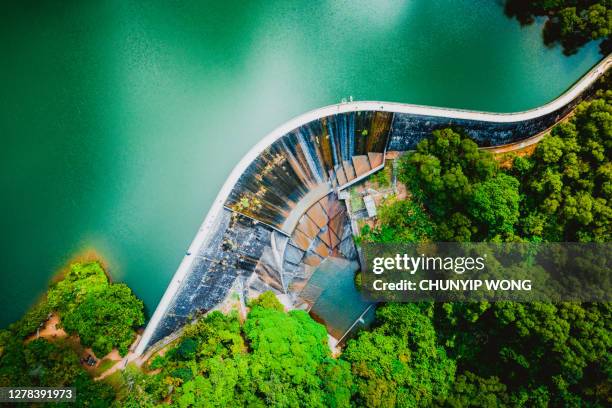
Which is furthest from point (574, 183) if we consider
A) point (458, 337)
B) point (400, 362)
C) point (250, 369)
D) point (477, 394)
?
point (250, 369)

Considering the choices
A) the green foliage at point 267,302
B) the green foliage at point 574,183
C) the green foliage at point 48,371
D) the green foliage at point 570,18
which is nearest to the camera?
the green foliage at point 48,371

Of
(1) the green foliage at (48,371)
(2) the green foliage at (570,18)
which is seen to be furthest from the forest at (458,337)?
(2) the green foliage at (570,18)

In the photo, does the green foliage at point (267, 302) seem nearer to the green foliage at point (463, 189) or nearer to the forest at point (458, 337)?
the forest at point (458, 337)

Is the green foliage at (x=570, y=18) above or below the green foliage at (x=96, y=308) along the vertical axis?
above

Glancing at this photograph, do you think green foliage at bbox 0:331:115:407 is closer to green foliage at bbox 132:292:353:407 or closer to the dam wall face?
green foliage at bbox 132:292:353:407

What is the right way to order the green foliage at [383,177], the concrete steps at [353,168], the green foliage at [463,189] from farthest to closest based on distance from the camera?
1. the concrete steps at [353,168]
2. the green foliage at [383,177]
3. the green foliage at [463,189]

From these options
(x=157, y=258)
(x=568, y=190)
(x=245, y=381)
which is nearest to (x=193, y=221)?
(x=157, y=258)
